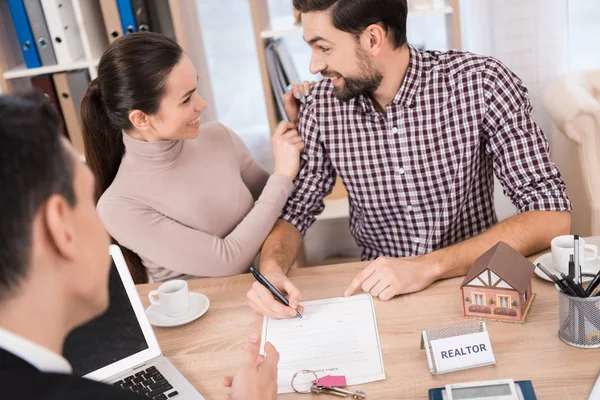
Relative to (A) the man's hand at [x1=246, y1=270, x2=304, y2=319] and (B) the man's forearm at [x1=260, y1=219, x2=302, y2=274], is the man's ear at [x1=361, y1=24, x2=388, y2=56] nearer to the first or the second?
(B) the man's forearm at [x1=260, y1=219, x2=302, y2=274]

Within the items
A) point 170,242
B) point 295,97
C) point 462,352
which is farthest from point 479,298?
point 295,97

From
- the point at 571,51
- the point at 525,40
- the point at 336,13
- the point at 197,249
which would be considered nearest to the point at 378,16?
the point at 336,13

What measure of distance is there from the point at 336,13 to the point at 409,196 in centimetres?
51

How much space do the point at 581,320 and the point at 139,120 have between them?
1.08 m

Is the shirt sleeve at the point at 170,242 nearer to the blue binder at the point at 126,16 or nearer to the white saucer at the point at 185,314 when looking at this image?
the white saucer at the point at 185,314

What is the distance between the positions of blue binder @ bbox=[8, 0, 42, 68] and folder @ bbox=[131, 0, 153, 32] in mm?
398

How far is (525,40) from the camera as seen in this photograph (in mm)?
2492

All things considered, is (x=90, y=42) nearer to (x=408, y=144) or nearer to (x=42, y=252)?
(x=408, y=144)

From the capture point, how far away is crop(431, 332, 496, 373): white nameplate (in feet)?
3.58

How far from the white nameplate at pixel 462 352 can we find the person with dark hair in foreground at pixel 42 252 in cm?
57

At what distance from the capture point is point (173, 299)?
4.42ft

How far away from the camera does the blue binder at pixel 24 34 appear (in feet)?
7.73

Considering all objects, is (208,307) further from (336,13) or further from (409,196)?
(336,13)

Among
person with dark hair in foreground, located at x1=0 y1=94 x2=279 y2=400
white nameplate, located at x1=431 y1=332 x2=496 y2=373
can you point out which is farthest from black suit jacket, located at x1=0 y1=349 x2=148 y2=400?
white nameplate, located at x1=431 y1=332 x2=496 y2=373
